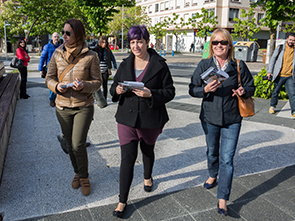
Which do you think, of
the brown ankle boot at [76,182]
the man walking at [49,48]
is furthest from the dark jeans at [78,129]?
the man walking at [49,48]

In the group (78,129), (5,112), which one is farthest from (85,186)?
(5,112)

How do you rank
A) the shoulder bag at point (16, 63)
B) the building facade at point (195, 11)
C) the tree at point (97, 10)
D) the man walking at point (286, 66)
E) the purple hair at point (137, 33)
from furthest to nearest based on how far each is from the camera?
the building facade at point (195, 11) < the tree at point (97, 10) < the shoulder bag at point (16, 63) < the man walking at point (286, 66) < the purple hair at point (137, 33)

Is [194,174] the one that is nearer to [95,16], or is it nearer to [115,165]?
[115,165]

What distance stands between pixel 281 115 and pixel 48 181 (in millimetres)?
5855

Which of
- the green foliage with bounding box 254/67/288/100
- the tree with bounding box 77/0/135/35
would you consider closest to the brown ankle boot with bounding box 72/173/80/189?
the green foliage with bounding box 254/67/288/100

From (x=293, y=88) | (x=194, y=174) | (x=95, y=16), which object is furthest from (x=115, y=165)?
(x=95, y=16)

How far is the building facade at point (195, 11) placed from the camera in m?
47.7

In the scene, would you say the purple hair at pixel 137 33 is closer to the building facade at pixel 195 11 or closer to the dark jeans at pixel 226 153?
the dark jeans at pixel 226 153

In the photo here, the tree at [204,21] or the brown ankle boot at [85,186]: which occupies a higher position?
the tree at [204,21]

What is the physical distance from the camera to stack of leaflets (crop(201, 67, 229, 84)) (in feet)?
9.13

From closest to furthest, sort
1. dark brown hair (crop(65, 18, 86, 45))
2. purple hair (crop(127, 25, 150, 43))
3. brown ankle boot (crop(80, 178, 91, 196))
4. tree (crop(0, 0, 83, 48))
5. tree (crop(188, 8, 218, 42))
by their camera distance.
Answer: purple hair (crop(127, 25, 150, 43)), dark brown hair (crop(65, 18, 86, 45)), brown ankle boot (crop(80, 178, 91, 196)), tree (crop(188, 8, 218, 42)), tree (crop(0, 0, 83, 48))

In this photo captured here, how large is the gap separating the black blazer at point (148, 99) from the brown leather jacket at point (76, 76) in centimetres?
43

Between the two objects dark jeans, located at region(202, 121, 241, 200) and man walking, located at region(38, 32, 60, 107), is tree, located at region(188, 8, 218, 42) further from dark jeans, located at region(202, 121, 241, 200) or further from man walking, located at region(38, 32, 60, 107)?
dark jeans, located at region(202, 121, 241, 200)

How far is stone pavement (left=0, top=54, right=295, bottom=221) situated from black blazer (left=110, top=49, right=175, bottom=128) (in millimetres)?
960
